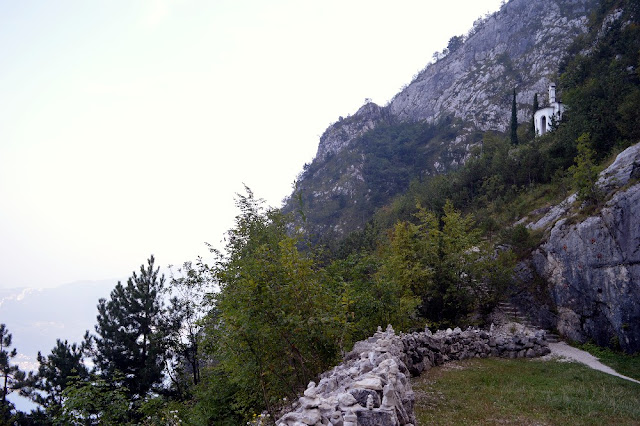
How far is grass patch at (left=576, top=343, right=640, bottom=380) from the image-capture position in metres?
14.1

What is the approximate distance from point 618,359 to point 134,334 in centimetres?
2477

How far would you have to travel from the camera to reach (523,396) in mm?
9727

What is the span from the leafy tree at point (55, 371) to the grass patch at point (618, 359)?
24.1 metres

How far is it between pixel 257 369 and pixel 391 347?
3.64 m

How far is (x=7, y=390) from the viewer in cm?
2005

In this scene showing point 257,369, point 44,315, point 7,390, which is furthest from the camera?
point 44,315

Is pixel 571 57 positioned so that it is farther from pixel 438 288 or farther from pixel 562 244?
pixel 438 288

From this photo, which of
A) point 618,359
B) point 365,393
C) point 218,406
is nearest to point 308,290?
point 365,393

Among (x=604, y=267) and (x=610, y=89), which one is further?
(x=610, y=89)

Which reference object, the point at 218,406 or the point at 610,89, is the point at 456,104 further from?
the point at 218,406

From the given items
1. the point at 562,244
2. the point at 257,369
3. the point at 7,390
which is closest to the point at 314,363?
the point at 257,369

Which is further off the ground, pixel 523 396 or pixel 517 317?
pixel 523 396

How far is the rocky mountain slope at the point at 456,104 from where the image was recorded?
80887mm

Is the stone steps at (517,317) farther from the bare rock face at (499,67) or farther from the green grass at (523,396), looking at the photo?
the bare rock face at (499,67)
